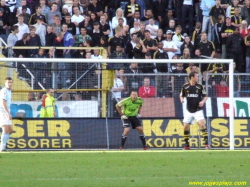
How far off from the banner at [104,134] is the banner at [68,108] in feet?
3.21

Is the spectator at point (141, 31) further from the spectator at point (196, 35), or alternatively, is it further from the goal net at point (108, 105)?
the spectator at point (196, 35)

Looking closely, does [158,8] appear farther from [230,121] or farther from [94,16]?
[230,121]

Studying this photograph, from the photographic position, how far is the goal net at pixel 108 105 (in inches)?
706

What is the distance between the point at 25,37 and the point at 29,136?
4119mm

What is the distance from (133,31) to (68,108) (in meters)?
4.52

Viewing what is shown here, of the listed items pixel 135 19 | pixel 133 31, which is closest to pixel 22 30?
pixel 133 31

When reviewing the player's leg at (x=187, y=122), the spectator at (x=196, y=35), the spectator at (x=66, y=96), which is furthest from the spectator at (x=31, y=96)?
the spectator at (x=196, y=35)

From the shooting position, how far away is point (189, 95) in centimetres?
1648

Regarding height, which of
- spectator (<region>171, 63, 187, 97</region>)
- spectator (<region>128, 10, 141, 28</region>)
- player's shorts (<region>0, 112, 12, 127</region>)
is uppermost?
spectator (<region>128, 10, 141, 28</region>)

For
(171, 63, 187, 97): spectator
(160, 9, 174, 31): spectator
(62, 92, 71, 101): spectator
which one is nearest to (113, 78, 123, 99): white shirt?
(62, 92, 71, 101): spectator

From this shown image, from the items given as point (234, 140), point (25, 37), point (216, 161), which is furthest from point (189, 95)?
point (25, 37)

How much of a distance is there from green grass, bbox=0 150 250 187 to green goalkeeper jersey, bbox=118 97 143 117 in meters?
2.76

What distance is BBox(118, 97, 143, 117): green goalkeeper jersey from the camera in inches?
689

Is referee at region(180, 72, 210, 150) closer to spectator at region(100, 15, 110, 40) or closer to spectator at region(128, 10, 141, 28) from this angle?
spectator at region(100, 15, 110, 40)
